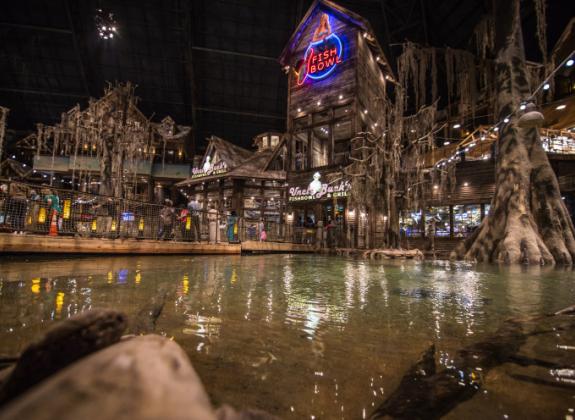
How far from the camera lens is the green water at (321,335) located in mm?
1254

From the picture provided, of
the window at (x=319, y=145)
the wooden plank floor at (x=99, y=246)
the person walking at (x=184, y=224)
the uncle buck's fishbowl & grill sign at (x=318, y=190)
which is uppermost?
the window at (x=319, y=145)

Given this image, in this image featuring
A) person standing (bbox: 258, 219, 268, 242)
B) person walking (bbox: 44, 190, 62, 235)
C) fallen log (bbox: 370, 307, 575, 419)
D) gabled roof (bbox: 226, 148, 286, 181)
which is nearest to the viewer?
fallen log (bbox: 370, 307, 575, 419)

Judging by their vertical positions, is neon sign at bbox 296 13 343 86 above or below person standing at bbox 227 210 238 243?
above

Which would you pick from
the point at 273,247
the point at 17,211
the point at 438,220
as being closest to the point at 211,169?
the point at 273,247

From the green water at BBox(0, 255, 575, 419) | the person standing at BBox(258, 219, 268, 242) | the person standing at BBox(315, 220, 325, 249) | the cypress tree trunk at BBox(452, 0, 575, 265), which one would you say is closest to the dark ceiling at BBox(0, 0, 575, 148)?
the cypress tree trunk at BBox(452, 0, 575, 265)

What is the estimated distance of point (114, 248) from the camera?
10242 mm

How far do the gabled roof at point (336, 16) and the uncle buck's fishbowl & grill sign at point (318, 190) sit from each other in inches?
443

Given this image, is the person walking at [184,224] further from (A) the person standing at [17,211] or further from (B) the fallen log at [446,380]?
(B) the fallen log at [446,380]

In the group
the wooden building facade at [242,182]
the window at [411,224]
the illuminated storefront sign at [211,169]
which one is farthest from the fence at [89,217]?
the window at [411,224]

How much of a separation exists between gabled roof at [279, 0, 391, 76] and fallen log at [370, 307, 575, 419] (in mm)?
24815

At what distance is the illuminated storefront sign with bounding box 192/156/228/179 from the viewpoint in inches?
989

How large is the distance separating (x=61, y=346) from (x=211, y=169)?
26025 mm

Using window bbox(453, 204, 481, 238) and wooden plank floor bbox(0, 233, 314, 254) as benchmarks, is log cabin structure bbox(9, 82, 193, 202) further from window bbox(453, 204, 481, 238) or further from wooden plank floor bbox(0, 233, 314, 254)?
window bbox(453, 204, 481, 238)

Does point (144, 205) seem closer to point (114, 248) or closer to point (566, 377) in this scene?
point (114, 248)
